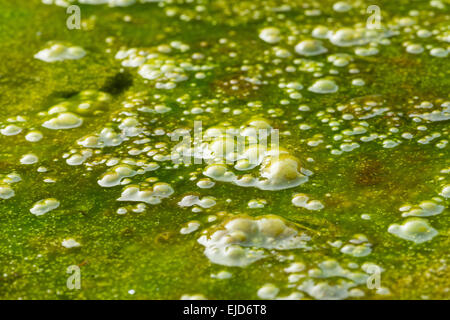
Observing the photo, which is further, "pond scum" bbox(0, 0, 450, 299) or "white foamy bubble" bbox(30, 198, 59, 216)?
"white foamy bubble" bbox(30, 198, 59, 216)

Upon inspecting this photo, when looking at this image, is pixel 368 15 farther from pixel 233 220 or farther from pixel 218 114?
pixel 233 220

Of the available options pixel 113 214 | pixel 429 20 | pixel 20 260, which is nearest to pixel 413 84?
pixel 429 20

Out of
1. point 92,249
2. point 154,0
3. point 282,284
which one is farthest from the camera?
point 154,0

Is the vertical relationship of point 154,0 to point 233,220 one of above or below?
above

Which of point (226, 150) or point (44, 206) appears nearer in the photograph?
point (44, 206)

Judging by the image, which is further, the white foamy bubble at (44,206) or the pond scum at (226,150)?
the white foamy bubble at (44,206)


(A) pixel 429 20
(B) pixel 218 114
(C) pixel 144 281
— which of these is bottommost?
(C) pixel 144 281

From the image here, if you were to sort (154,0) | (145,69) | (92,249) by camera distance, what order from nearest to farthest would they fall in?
(92,249) → (145,69) → (154,0)

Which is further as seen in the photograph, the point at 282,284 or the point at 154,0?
the point at 154,0
